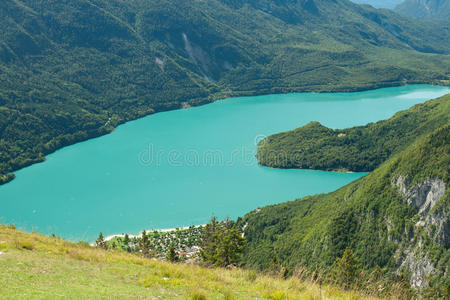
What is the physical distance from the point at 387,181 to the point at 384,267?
14.7 metres

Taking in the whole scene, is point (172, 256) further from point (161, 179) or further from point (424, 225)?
point (161, 179)

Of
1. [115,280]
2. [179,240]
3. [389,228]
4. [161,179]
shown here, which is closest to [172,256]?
[115,280]

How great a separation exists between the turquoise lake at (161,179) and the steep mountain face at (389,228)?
66.4ft

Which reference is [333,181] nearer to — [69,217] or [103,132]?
[69,217]

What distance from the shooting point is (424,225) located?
44500mm

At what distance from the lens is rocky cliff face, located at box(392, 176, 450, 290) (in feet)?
132

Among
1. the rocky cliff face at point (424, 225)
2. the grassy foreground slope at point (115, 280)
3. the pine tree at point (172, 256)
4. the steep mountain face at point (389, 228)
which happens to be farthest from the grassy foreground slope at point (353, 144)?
the grassy foreground slope at point (115, 280)

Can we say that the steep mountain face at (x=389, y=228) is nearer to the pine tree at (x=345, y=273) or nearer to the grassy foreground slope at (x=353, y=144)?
the pine tree at (x=345, y=273)

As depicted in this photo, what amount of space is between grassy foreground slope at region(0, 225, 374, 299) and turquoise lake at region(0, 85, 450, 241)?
50054mm

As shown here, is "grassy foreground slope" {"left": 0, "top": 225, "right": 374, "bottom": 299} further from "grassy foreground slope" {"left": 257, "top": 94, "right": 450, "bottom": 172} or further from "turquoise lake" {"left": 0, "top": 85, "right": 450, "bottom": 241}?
"grassy foreground slope" {"left": 257, "top": 94, "right": 450, "bottom": 172}

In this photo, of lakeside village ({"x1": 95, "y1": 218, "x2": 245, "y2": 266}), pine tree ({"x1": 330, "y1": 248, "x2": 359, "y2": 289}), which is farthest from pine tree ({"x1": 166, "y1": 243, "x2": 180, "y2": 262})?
pine tree ({"x1": 330, "y1": 248, "x2": 359, "y2": 289})

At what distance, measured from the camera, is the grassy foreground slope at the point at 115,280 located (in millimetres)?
9352

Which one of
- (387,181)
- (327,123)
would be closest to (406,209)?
(387,181)

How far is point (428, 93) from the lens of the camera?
194250mm
